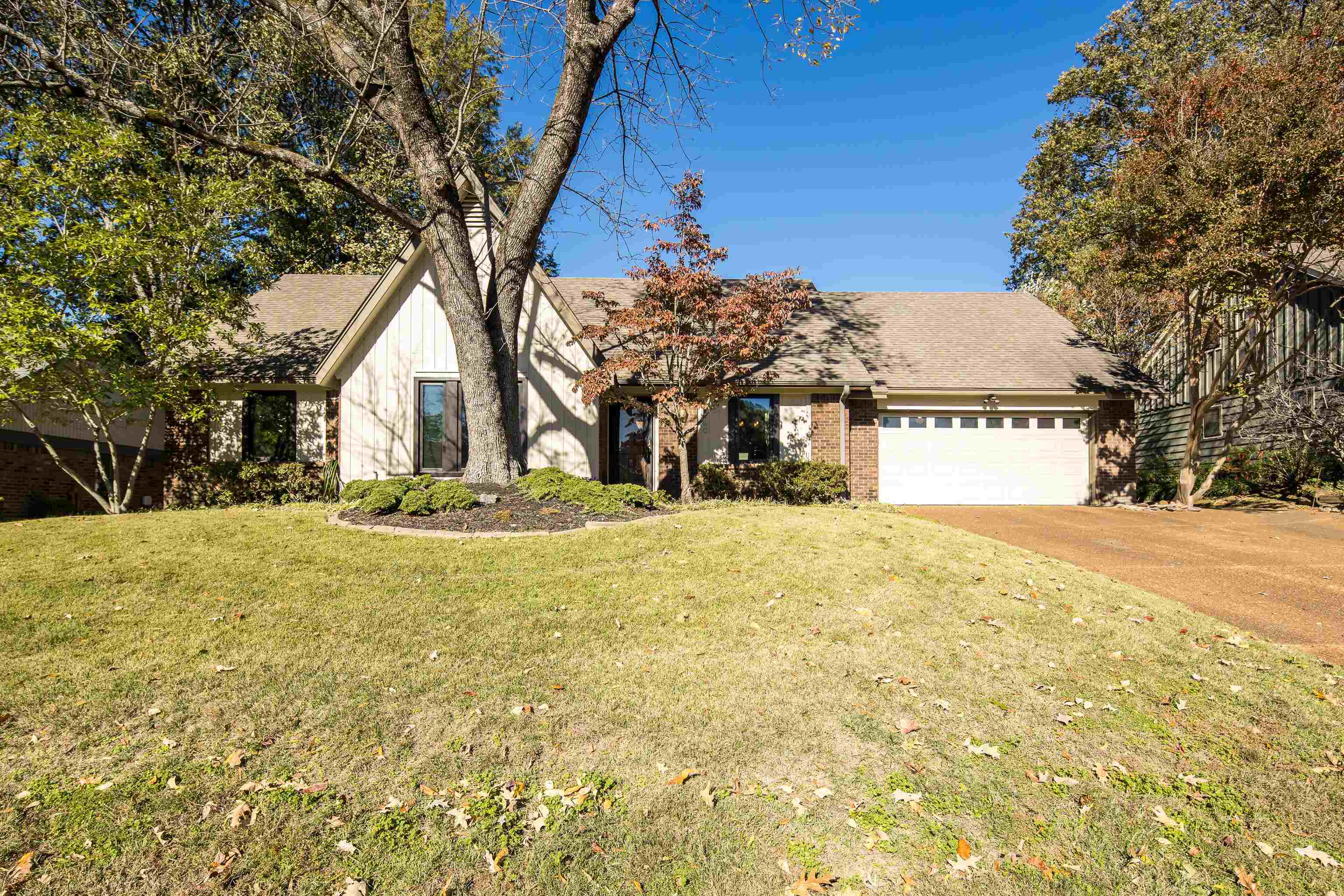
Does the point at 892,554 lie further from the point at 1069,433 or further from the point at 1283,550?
the point at 1069,433

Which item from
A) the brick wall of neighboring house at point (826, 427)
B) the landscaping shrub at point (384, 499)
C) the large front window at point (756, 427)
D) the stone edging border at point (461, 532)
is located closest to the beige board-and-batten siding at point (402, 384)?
the large front window at point (756, 427)

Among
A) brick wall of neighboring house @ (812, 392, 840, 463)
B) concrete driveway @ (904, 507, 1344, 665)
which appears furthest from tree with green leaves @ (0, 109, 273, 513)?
concrete driveway @ (904, 507, 1344, 665)

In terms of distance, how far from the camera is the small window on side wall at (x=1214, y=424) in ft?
57.1

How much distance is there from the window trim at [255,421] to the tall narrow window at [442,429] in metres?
3.04

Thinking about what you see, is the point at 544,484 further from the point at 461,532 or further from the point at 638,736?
the point at 638,736

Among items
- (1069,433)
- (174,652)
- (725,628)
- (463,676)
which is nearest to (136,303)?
(174,652)

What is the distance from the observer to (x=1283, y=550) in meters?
9.22

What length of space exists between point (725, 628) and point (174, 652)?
4.08 m

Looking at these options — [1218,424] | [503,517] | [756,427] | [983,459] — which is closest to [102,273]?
[503,517]

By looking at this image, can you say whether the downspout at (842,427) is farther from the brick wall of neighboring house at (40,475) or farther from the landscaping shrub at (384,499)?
the brick wall of neighboring house at (40,475)

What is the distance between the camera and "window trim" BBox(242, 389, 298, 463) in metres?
14.2

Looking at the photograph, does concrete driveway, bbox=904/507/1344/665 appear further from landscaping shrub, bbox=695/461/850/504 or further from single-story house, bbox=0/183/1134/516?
single-story house, bbox=0/183/1134/516

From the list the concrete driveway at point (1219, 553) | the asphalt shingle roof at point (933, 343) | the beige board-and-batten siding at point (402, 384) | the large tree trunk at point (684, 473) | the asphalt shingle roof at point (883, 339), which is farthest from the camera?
the asphalt shingle roof at point (933, 343)

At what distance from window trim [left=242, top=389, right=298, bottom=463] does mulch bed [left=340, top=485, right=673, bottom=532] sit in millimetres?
5489
